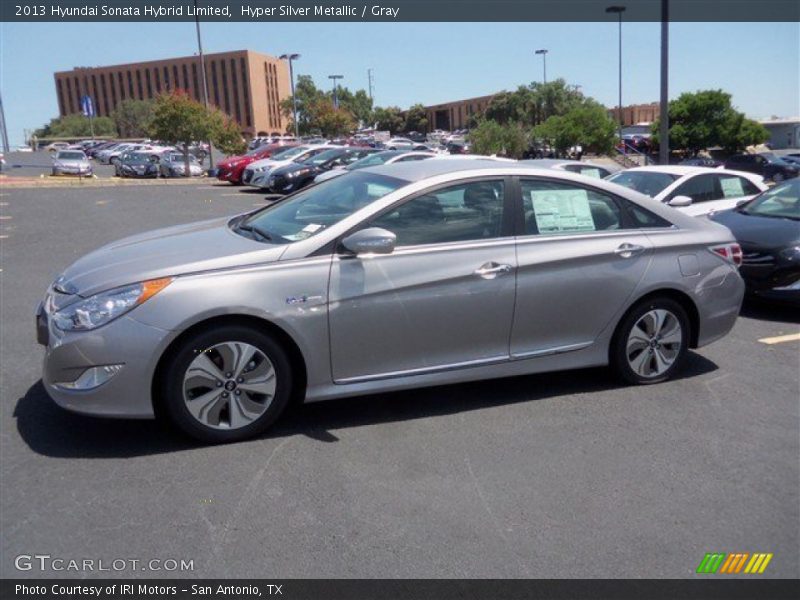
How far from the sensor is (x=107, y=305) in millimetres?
3977

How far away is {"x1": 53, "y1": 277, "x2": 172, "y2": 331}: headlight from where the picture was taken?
395 cm

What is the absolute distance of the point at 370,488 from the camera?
373 cm

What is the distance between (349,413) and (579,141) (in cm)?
2695

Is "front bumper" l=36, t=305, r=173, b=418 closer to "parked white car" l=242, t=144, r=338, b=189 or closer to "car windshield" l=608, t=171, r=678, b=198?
"car windshield" l=608, t=171, r=678, b=198

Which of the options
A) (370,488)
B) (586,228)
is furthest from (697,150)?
(370,488)

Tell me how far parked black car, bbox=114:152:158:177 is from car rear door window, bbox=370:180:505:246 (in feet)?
103

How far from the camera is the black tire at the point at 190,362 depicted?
158 inches

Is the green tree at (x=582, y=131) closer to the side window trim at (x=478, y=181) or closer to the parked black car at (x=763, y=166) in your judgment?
the parked black car at (x=763, y=166)

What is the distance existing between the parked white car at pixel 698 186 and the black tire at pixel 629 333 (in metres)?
5.43

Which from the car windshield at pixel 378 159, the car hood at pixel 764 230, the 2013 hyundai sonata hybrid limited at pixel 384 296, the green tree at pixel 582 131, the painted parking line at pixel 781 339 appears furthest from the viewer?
the green tree at pixel 582 131

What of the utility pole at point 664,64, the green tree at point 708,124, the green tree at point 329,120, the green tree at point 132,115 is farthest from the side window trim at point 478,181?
the green tree at point 132,115

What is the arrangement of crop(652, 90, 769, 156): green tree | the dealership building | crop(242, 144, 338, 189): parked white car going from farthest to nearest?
the dealership building
crop(652, 90, 769, 156): green tree
crop(242, 144, 338, 189): parked white car

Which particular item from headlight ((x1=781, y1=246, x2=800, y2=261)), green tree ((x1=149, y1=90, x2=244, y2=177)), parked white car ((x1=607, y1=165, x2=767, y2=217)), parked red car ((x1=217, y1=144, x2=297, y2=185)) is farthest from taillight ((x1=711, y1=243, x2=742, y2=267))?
green tree ((x1=149, y1=90, x2=244, y2=177))

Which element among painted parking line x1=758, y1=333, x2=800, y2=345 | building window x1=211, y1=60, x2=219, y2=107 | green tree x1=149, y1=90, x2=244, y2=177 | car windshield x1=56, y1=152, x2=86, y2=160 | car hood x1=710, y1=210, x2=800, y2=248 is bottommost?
painted parking line x1=758, y1=333, x2=800, y2=345
